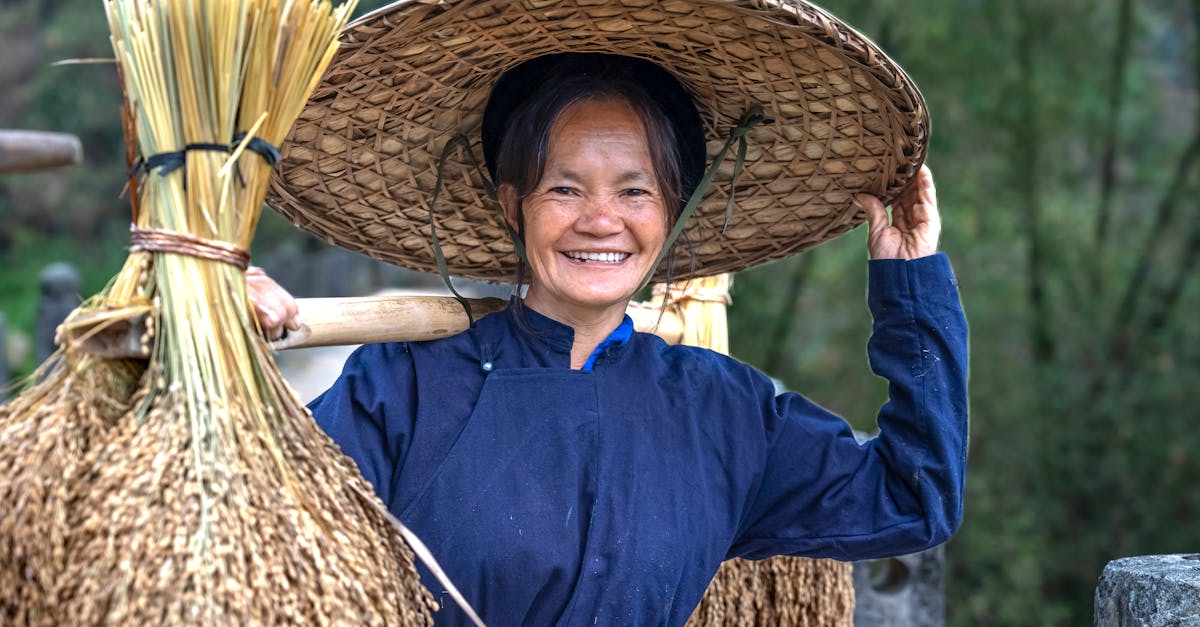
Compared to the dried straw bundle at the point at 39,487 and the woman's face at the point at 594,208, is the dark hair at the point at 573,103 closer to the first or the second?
the woman's face at the point at 594,208

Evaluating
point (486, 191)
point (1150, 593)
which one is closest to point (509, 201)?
point (486, 191)

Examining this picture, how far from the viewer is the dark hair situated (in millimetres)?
1956

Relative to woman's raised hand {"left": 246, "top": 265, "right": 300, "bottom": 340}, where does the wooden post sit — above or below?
above

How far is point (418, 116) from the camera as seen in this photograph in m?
2.05

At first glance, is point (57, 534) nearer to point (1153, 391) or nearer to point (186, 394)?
point (186, 394)

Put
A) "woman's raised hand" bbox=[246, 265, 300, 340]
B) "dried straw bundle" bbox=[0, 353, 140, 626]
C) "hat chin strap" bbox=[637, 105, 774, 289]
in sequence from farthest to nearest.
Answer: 1. "hat chin strap" bbox=[637, 105, 774, 289]
2. "woman's raised hand" bbox=[246, 265, 300, 340]
3. "dried straw bundle" bbox=[0, 353, 140, 626]

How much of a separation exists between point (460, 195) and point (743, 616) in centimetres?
100

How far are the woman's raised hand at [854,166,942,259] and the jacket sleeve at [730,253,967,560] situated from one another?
3 cm

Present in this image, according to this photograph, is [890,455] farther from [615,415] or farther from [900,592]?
[900,592]

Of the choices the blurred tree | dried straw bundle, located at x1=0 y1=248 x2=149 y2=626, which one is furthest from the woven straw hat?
the blurred tree

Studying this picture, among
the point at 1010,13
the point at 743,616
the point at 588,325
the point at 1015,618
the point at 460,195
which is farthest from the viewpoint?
the point at 1010,13

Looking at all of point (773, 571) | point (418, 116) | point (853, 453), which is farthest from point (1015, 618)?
point (418, 116)

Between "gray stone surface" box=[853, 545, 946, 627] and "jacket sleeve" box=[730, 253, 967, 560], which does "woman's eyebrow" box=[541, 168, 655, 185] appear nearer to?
"jacket sleeve" box=[730, 253, 967, 560]

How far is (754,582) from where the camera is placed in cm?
253
